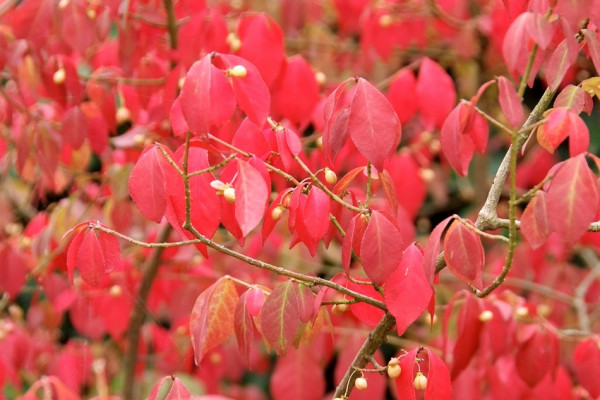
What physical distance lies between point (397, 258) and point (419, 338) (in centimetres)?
154

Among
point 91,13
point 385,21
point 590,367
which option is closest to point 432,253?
point 590,367

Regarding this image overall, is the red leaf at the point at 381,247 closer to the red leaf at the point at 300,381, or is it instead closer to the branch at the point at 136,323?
the red leaf at the point at 300,381

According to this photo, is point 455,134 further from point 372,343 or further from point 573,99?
point 372,343

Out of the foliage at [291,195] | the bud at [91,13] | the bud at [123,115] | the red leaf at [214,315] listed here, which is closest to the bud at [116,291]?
the foliage at [291,195]

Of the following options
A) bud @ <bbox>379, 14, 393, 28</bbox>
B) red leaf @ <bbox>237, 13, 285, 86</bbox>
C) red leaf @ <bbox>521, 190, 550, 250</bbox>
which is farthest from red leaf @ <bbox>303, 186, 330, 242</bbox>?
bud @ <bbox>379, 14, 393, 28</bbox>

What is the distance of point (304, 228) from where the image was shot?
89cm

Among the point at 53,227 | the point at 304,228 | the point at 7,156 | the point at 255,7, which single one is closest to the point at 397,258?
the point at 304,228

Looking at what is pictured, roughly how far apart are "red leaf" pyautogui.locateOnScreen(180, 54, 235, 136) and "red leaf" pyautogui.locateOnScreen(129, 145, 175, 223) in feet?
0.28

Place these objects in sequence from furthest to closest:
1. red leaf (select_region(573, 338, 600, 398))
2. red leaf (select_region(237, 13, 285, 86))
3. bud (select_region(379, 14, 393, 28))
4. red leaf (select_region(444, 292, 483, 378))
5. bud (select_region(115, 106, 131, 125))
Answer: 1. bud (select_region(379, 14, 393, 28))
2. bud (select_region(115, 106, 131, 125))
3. red leaf (select_region(237, 13, 285, 86))
4. red leaf (select_region(573, 338, 600, 398))
5. red leaf (select_region(444, 292, 483, 378))

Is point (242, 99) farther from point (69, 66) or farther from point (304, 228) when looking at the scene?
point (69, 66)

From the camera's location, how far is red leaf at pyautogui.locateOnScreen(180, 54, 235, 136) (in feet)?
2.60

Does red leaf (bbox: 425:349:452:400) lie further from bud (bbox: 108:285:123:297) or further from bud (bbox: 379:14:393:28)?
bud (bbox: 379:14:393:28)

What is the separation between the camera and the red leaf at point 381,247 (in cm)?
86

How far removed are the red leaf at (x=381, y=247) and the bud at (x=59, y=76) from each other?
798mm
